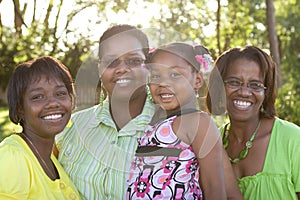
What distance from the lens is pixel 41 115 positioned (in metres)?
2.85

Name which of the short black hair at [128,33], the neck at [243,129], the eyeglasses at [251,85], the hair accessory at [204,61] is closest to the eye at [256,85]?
the eyeglasses at [251,85]

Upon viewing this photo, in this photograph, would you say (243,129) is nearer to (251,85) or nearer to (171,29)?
(251,85)

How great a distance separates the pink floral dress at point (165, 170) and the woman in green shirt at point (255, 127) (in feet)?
1.84

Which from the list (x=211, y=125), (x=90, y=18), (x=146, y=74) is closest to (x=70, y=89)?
(x=146, y=74)

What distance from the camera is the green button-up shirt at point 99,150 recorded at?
3.12 meters

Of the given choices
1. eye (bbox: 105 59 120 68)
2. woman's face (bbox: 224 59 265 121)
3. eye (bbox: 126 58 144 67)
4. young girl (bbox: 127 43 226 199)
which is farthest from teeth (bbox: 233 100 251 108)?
eye (bbox: 105 59 120 68)

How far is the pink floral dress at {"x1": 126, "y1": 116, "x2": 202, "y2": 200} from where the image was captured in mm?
2887

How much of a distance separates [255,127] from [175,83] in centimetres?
75

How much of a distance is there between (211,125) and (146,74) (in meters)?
0.64

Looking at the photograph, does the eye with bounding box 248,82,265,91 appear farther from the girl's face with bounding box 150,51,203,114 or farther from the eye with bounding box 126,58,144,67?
the eye with bounding box 126,58,144,67

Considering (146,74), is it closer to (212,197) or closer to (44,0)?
(212,197)

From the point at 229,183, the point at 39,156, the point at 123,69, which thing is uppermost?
the point at 123,69

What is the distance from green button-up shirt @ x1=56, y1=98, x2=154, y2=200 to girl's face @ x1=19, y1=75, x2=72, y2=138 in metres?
0.35

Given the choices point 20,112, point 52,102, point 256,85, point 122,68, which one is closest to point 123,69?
point 122,68
